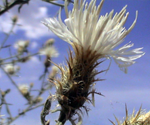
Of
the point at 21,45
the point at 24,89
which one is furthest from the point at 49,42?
the point at 24,89

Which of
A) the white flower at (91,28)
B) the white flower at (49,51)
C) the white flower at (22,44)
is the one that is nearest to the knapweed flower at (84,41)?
the white flower at (91,28)

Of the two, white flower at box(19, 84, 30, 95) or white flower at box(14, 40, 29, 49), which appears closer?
white flower at box(19, 84, 30, 95)

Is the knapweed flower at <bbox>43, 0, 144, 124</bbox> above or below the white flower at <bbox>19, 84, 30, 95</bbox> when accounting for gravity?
above

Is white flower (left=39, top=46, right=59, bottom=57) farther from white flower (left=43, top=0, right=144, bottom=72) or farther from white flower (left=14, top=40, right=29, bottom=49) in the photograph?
white flower (left=43, top=0, right=144, bottom=72)

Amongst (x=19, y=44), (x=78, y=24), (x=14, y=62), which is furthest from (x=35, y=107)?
(x=78, y=24)

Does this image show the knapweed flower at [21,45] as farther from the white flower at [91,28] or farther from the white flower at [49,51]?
the white flower at [91,28]

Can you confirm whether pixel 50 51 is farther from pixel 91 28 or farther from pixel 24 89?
pixel 91 28

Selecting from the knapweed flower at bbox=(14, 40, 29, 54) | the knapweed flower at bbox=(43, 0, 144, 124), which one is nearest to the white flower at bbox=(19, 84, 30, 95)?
the knapweed flower at bbox=(14, 40, 29, 54)

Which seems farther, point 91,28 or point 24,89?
point 24,89
